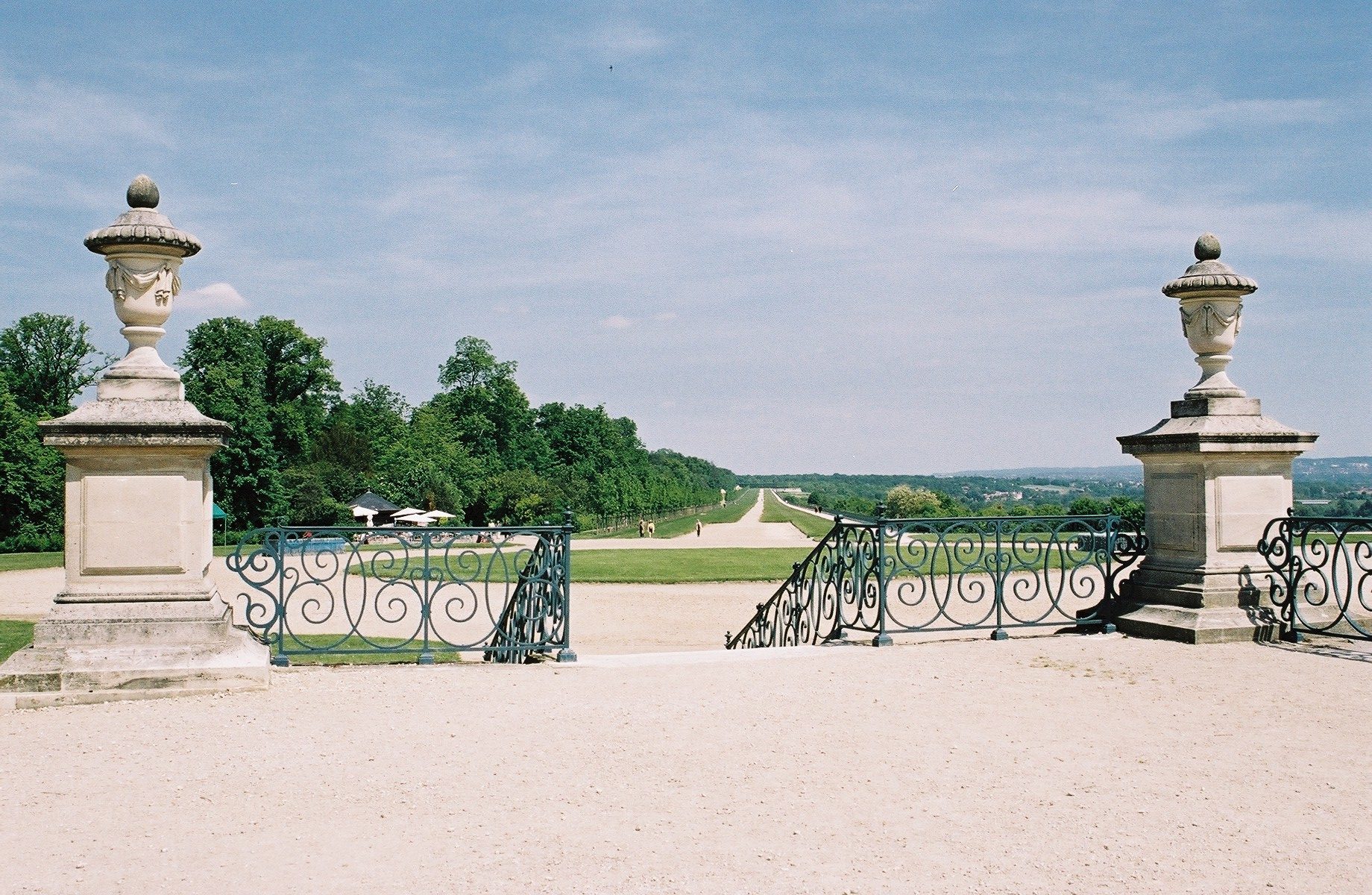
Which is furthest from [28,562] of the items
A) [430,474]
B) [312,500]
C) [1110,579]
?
[1110,579]

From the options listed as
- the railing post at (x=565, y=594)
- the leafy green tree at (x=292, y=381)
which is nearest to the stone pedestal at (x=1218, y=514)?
the railing post at (x=565, y=594)

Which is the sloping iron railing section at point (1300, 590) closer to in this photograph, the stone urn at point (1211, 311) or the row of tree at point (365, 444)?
the stone urn at point (1211, 311)

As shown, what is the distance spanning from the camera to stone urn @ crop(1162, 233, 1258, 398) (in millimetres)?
8367

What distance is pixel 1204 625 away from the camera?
7918 mm

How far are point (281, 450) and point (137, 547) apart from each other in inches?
2175

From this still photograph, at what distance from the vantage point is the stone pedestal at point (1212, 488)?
8117 mm

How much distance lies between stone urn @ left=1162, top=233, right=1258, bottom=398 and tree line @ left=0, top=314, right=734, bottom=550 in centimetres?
3751

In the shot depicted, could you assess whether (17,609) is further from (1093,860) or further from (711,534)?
(711,534)

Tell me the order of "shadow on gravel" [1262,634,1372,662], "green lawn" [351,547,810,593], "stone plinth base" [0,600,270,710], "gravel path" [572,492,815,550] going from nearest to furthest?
1. "stone plinth base" [0,600,270,710]
2. "shadow on gravel" [1262,634,1372,662]
3. "green lawn" [351,547,810,593]
4. "gravel path" [572,492,815,550]

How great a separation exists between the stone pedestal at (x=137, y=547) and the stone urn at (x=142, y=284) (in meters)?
0.01

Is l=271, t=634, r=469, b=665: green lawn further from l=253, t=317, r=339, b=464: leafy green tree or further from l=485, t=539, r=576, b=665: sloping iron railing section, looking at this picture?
l=253, t=317, r=339, b=464: leafy green tree

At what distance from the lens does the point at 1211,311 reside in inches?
332

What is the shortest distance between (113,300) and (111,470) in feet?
4.09

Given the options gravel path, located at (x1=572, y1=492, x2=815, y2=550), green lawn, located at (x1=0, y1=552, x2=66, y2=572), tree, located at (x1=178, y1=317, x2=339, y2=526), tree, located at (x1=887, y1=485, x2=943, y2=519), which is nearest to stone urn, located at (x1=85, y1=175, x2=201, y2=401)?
green lawn, located at (x1=0, y1=552, x2=66, y2=572)
